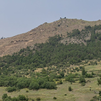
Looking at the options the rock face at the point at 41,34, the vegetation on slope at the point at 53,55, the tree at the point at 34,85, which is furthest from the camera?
the rock face at the point at 41,34

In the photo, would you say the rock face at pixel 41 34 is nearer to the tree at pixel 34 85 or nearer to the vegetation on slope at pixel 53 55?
the vegetation on slope at pixel 53 55

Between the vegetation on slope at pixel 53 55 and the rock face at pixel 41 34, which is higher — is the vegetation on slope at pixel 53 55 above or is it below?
below

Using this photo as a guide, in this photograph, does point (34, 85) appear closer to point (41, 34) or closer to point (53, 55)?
point (53, 55)

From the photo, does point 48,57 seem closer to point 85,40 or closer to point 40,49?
point 40,49

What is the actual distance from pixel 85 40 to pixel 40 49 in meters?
32.8

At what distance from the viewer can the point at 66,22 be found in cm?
13588

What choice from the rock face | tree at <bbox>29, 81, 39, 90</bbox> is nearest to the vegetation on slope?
the rock face

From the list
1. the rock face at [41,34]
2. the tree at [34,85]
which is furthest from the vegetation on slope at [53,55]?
the tree at [34,85]

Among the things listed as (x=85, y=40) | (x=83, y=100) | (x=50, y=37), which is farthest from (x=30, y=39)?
(x=83, y=100)

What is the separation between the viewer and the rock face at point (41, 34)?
385 feet

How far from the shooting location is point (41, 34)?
413ft

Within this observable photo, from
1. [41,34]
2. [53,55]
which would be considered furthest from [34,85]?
[41,34]

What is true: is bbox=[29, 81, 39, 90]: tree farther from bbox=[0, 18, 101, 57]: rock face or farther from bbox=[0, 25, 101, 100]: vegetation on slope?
bbox=[0, 18, 101, 57]: rock face

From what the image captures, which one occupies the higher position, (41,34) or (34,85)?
(41,34)
